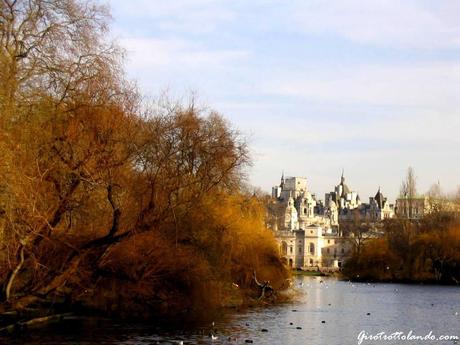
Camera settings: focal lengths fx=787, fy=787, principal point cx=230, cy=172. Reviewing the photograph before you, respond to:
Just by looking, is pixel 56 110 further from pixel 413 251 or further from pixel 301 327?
pixel 413 251

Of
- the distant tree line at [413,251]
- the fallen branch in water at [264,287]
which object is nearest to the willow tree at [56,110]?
the fallen branch in water at [264,287]

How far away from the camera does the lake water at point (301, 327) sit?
24.5m

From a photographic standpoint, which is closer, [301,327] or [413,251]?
[301,327]

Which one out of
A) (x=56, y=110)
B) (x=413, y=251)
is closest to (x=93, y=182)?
(x=56, y=110)

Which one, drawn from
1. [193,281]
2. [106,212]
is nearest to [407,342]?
[193,281]

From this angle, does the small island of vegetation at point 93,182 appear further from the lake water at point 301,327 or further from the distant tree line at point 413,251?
the distant tree line at point 413,251

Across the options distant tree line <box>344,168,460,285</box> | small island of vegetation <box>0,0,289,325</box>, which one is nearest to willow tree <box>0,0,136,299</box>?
small island of vegetation <box>0,0,289,325</box>

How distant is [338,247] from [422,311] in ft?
377

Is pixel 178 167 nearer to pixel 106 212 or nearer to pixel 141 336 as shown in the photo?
pixel 106 212

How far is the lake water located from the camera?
80.3 feet

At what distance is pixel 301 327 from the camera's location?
2891cm

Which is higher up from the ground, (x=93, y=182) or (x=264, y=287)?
(x=93, y=182)

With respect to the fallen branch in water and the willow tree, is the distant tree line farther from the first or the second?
the willow tree

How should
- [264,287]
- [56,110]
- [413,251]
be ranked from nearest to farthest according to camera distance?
[56,110]
[264,287]
[413,251]
